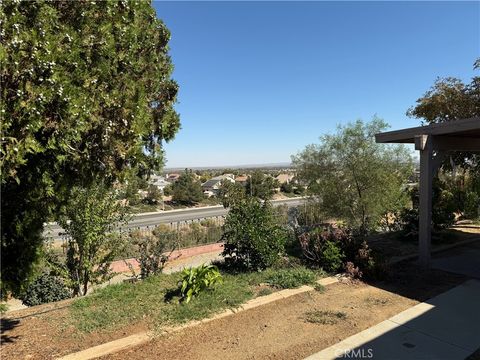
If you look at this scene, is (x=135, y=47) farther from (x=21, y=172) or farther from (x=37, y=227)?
(x=37, y=227)

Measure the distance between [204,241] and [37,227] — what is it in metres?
13.0

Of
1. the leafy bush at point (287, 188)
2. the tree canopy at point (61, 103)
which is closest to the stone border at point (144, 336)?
the tree canopy at point (61, 103)

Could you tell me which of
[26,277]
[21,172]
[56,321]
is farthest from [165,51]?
[56,321]

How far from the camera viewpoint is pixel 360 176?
420 inches

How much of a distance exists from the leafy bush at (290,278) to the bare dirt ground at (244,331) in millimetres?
317

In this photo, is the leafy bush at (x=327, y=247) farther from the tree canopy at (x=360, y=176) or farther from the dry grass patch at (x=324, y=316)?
the tree canopy at (x=360, y=176)

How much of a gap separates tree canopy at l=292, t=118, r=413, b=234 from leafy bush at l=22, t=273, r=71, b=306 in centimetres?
815

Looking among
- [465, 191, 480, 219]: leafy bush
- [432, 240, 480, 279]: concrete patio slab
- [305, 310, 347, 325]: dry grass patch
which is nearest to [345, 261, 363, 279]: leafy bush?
[305, 310, 347, 325]: dry grass patch

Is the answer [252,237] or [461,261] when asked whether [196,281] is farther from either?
[461,261]

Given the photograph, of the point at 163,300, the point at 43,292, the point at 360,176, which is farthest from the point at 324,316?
the point at 360,176

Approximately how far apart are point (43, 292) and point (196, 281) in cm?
289

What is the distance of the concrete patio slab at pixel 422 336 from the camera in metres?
3.87

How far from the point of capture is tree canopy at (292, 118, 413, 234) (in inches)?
415

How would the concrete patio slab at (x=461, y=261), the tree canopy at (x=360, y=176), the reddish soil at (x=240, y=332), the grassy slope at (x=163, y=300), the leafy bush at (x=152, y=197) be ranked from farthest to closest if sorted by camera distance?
the leafy bush at (x=152, y=197) → the tree canopy at (x=360, y=176) → the concrete patio slab at (x=461, y=261) → the grassy slope at (x=163, y=300) → the reddish soil at (x=240, y=332)
